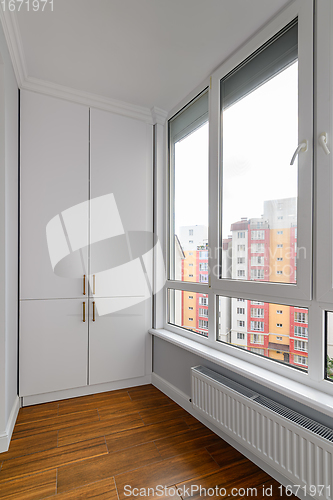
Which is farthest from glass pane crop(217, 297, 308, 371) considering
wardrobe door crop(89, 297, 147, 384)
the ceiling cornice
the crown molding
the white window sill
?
the crown molding

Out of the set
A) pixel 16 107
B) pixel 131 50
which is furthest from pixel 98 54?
pixel 16 107

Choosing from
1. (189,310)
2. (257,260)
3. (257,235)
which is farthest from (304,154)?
(189,310)

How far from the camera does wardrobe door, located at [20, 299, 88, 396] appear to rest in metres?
2.59

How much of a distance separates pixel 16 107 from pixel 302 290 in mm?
2546

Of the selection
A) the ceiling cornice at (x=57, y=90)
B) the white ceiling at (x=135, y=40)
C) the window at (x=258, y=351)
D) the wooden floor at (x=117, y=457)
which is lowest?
the wooden floor at (x=117, y=457)

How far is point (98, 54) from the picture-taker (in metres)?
2.26

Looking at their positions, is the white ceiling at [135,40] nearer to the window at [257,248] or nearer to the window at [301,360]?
the window at [257,248]

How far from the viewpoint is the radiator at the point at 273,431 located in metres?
1.39

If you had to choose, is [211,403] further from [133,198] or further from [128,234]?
[133,198]

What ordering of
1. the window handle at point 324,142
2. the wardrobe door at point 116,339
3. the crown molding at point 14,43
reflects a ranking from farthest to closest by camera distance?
1. the wardrobe door at point 116,339
2. the crown molding at point 14,43
3. the window handle at point 324,142

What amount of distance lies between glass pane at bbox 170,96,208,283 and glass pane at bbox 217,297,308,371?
41cm

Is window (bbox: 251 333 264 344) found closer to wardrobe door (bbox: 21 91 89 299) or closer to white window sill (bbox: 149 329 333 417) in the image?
white window sill (bbox: 149 329 333 417)

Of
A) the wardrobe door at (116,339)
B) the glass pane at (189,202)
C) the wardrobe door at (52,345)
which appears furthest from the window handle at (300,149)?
the wardrobe door at (52,345)

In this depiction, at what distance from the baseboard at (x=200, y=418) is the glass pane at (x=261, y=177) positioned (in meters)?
1.08
